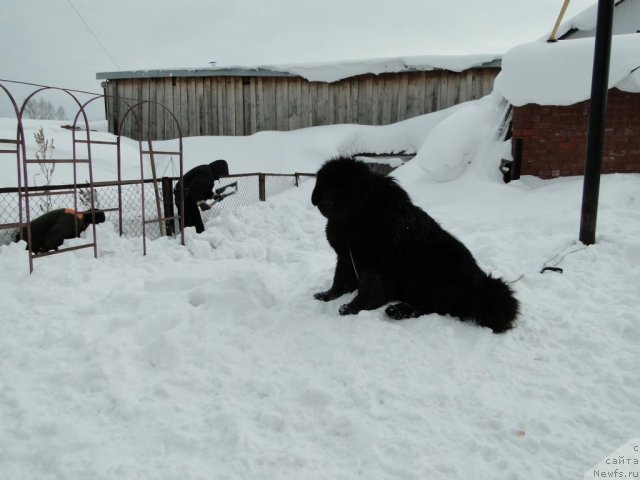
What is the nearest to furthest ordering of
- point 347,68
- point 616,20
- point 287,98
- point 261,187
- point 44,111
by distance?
1. point 261,187
2. point 616,20
3. point 347,68
4. point 287,98
5. point 44,111

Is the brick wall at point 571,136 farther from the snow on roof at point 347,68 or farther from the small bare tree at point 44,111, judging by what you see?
the small bare tree at point 44,111

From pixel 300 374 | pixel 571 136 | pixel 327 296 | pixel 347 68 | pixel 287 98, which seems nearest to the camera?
pixel 300 374

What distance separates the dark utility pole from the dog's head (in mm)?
2824

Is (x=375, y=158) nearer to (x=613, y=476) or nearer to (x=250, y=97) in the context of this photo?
(x=250, y=97)

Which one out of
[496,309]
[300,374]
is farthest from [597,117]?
[300,374]

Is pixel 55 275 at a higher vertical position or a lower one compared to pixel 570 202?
lower

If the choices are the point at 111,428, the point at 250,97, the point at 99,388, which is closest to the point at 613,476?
the point at 111,428

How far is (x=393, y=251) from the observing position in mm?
3299

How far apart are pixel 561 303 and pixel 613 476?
193cm

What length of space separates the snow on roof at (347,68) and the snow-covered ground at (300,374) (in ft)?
25.8

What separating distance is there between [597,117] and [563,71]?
2605 mm

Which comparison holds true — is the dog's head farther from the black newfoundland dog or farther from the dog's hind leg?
the dog's hind leg

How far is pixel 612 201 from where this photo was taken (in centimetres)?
570

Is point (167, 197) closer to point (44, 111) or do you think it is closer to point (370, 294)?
point (370, 294)
